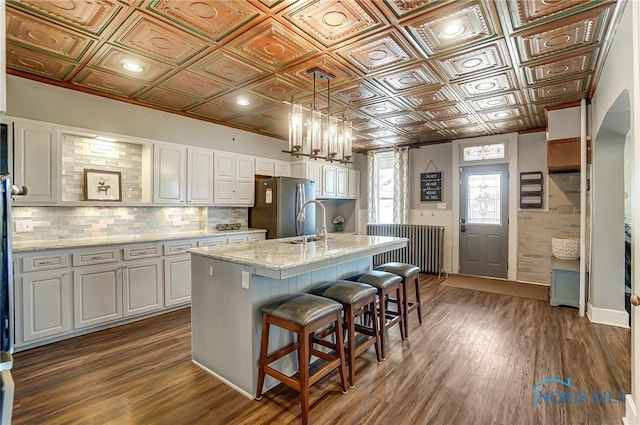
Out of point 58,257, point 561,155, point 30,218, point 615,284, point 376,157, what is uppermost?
point 376,157

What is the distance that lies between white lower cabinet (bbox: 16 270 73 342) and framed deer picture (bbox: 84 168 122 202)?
1004 millimetres

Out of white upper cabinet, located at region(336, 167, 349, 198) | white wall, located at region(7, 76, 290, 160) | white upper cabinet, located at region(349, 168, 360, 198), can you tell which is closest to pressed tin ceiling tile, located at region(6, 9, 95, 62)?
white wall, located at region(7, 76, 290, 160)

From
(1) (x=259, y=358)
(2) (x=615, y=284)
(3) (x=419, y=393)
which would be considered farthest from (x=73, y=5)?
(2) (x=615, y=284)

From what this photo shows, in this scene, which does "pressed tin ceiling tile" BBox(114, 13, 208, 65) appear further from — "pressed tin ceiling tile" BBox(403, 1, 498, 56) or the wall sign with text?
the wall sign with text

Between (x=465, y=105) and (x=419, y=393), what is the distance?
3468 millimetres

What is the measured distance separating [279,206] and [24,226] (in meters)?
2.91

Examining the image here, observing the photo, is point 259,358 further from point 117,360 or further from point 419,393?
point 117,360

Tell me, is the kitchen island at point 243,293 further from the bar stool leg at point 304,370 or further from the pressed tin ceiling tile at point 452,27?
the pressed tin ceiling tile at point 452,27

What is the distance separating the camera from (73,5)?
7.04ft

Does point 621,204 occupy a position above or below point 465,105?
below

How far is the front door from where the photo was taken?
5625mm

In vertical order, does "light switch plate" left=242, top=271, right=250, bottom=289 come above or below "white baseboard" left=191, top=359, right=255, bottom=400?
above

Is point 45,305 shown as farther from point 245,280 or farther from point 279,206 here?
point 279,206

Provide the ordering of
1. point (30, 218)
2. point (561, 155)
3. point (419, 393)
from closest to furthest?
point (419, 393)
point (30, 218)
point (561, 155)
